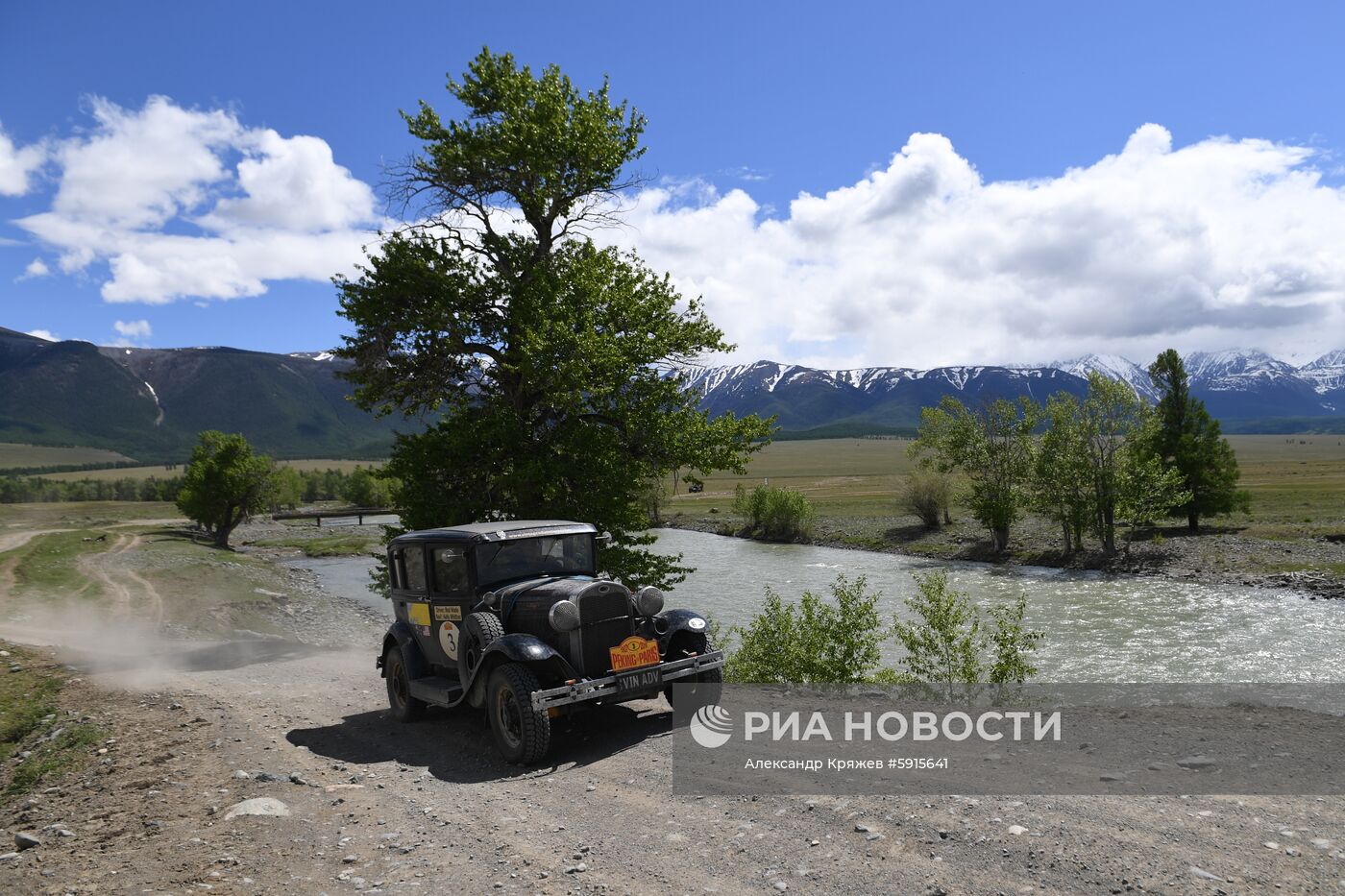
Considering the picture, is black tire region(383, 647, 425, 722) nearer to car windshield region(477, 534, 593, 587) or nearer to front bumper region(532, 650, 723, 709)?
car windshield region(477, 534, 593, 587)

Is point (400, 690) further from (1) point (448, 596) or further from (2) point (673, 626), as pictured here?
(2) point (673, 626)

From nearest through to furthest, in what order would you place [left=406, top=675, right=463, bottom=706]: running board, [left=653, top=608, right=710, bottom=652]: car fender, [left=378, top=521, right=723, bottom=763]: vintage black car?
[left=378, top=521, right=723, bottom=763]: vintage black car → [left=406, top=675, right=463, bottom=706]: running board → [left=653, top=608, right=710, bottom=652]: car fender

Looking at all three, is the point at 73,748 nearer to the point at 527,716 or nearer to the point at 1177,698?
the point at 527,716

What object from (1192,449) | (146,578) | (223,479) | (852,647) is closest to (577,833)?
(852,647)

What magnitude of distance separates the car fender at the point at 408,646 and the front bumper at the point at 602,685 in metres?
3.02

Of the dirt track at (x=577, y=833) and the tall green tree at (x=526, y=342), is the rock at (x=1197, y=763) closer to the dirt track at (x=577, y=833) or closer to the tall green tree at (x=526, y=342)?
the dirt track at (x=577, y=833)

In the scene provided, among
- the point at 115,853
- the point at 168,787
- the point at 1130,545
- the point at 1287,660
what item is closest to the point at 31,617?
the point at 168,787

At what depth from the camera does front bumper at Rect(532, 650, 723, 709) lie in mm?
9273

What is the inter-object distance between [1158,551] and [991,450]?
11547 millimetres

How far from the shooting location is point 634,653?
1015 cm

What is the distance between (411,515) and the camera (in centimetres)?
1716

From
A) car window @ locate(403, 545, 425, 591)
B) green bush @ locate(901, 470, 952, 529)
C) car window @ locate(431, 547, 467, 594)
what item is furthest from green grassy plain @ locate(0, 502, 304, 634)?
green bush @ locate(901, 470, 952, 529)

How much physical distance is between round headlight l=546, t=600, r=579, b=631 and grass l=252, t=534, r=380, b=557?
6262 cm

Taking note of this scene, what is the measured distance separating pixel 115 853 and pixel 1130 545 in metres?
55.4
